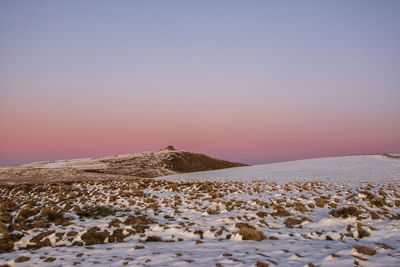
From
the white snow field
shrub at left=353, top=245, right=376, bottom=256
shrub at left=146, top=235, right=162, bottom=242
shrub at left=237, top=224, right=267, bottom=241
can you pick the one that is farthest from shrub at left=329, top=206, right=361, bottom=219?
shrub at left=146, top=235, right=162, bottom=242

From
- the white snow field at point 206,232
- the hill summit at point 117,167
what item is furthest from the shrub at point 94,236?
the hill summit at point 117,167

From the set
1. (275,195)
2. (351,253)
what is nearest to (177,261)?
(351,253)

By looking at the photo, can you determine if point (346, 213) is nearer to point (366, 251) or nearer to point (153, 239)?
point (366, 251)

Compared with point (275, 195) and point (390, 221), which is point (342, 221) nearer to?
point (390, 221)

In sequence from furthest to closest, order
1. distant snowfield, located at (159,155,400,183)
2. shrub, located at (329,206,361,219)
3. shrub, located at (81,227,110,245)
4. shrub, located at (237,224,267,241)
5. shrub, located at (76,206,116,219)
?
distant snowfield, located at (159,155,400,183)
shrub, located at (76,206,116,219)
shrub, located at (329,206,361,219)
shrub, located at (237,224,267,241)
shrub, located at (81,227,110,245)

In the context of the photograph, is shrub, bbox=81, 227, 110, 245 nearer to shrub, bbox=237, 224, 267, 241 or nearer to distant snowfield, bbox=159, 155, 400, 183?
shrub, bbox=237, 224, 267, 241

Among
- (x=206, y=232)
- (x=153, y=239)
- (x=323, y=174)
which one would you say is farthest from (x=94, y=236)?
(x=323, y=174)

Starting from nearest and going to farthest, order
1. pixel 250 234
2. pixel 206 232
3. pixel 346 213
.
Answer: pixel 250 234 < pixel 206 232 < pixel 346 213

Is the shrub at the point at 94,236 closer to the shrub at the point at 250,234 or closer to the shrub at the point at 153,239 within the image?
the shrub at the point at 153,239

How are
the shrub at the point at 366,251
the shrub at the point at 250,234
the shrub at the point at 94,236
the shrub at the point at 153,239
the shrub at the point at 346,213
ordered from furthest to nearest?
the shrub at the point at 346,213 → the shrub at the point at 153,239 → the shrub at the point at 250,234 → the shrub at the point at 94,236 → the shrub at the point at 366,251

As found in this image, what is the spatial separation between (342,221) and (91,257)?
39.2ft

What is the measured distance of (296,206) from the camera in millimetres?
15500

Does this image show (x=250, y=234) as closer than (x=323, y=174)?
Yes

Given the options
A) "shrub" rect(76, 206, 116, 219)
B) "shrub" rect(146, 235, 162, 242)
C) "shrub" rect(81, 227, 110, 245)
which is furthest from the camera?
"shrub" rect(76, 206, 116, 219)
